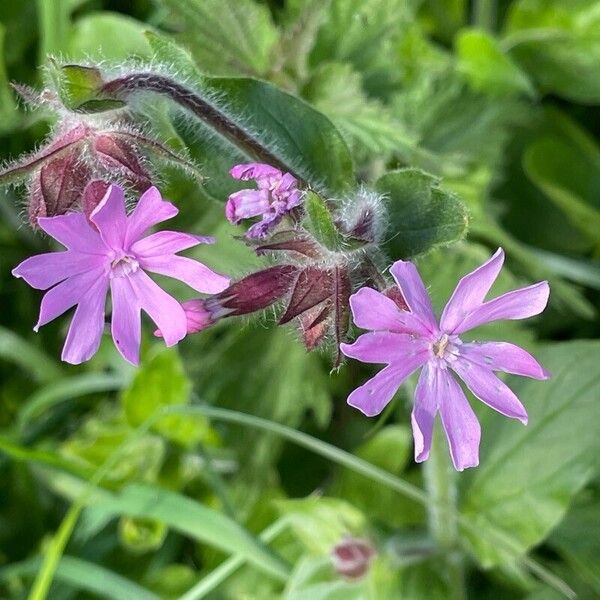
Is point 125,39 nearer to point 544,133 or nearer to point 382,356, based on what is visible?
point 544,133

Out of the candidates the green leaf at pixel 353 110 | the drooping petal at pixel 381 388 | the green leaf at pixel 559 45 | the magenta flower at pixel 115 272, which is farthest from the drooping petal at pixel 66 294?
the green leaf at pixel 559 45

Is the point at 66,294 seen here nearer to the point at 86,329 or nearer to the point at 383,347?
the point at 86,329

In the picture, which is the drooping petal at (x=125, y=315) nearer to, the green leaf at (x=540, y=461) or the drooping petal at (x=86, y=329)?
the drooping petal at (x=86, y=329)

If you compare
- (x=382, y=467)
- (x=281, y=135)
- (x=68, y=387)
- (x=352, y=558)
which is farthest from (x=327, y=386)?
(x=281, y=135)

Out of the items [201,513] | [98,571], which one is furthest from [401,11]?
[98,571]

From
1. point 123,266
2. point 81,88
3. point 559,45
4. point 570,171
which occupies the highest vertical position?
point 81,88

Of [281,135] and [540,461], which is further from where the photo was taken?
[540,461]
